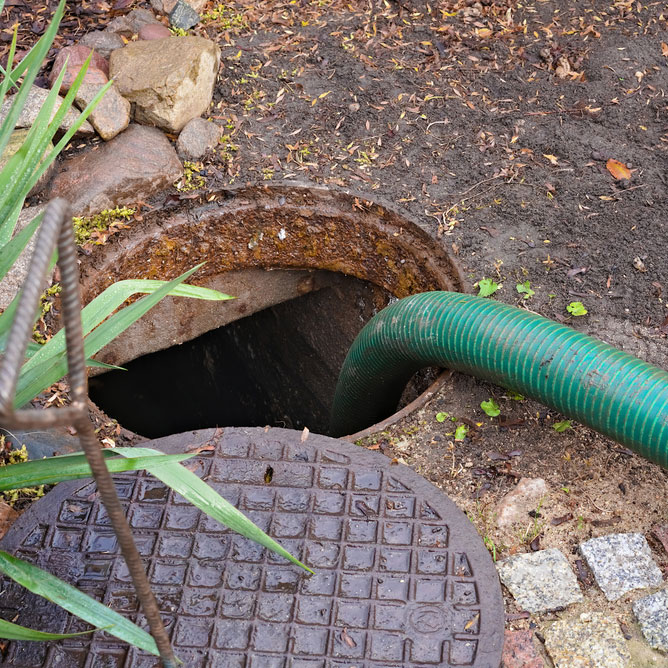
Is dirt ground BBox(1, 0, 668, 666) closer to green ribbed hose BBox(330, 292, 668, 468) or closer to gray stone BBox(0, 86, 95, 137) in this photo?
green ribbed hose BBox(330, 292, 668, 468)

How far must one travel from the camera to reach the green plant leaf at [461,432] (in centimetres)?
286

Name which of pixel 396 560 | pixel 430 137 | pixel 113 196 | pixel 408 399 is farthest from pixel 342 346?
pixel 396 560

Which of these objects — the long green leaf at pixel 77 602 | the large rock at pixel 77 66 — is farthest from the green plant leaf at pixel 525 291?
the large rock at pixel 77 66

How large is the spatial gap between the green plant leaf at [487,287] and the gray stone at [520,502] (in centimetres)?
90

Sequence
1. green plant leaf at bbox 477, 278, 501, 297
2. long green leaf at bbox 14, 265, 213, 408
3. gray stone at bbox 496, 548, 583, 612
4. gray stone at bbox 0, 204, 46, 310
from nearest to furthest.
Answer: long green leaf at bbox 14, 265, 213, 408 → gray stone at bbox 496, 548, 583, 612 → gray stone at bbox 0, 204, 46, 310 → green plant leaf at bbox 477, 278, 501, 297

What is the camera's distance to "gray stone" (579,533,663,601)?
2.41 meters

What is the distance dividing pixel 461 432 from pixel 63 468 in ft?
5.08

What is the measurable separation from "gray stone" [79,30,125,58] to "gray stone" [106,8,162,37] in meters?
0.06

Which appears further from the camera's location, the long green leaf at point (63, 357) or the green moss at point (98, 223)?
the green moss at point (98, 223)

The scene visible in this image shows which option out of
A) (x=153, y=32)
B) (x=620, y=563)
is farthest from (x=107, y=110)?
(x=620, y=563)

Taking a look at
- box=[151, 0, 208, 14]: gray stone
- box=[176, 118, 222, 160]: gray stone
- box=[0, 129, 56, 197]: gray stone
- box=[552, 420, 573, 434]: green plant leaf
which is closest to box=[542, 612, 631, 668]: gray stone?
box=[552, 420, 573, 434]: green plant leaf

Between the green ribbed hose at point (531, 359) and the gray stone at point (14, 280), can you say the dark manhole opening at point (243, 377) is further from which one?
the gray stone at point (14, 280)

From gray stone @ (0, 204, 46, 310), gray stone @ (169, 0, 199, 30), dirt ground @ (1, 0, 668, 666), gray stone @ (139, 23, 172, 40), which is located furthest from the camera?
gray stone @ (169, 0, 199, 30)

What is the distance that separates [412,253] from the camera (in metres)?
3.72
